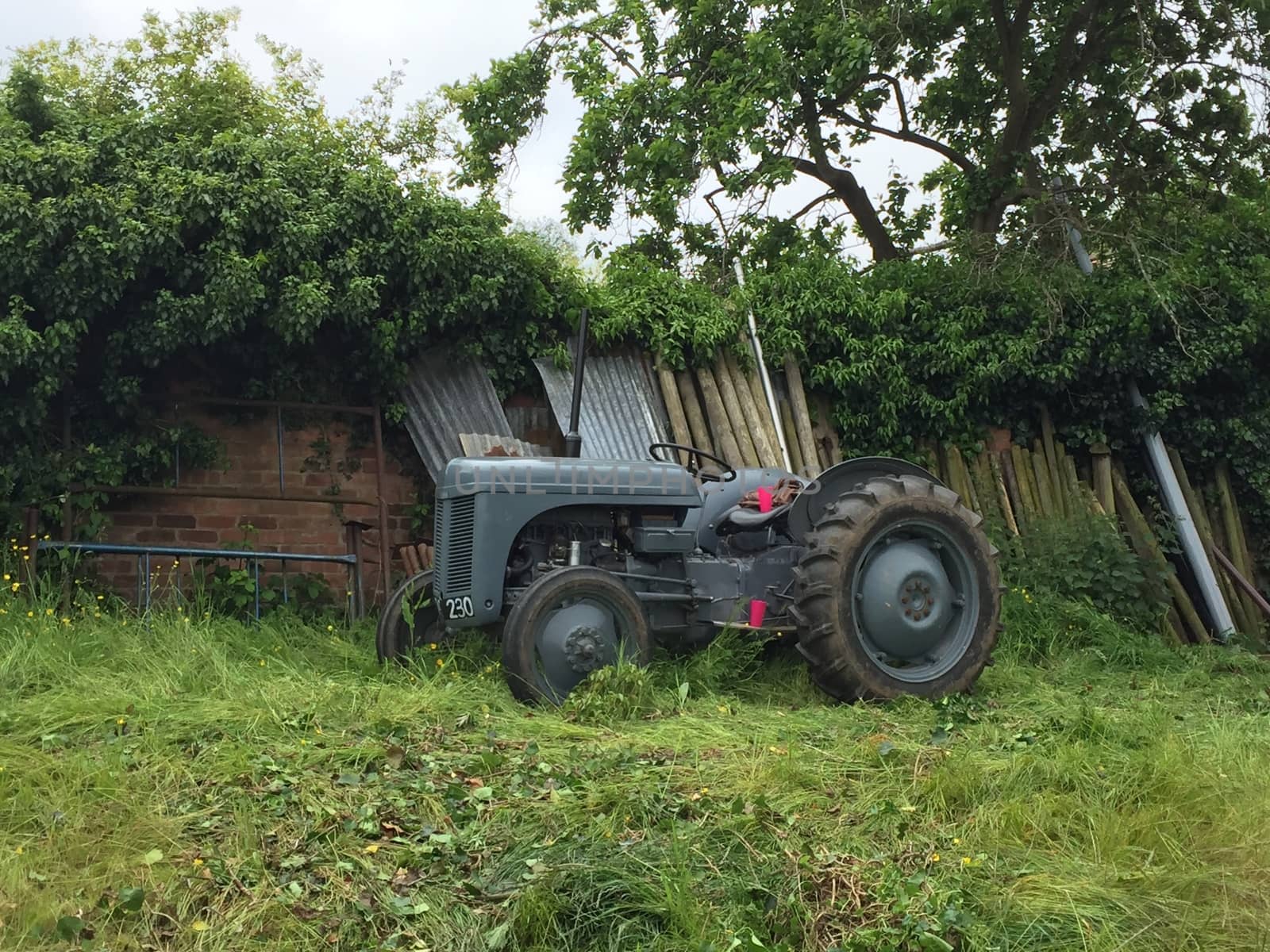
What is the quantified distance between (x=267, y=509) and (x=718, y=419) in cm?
303

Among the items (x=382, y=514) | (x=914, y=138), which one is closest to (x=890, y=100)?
(x=914, y=138)

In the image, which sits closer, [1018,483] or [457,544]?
[457,544]

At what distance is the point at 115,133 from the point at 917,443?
585 centimetres

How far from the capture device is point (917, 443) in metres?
8.57

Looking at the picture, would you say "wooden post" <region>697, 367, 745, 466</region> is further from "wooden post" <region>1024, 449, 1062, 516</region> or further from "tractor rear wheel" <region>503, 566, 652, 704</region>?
"tractor rear wheel" <region>503, 566, 652, 704</region>

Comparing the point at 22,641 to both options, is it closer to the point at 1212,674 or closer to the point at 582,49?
the point at 1212,674

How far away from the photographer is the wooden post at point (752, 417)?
7750 mm

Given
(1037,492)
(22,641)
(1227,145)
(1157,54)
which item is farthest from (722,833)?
(1227,145)

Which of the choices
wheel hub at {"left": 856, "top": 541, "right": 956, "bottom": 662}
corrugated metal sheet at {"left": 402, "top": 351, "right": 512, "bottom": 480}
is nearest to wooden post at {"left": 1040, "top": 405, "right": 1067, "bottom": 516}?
wheel hub at {"left": 856, "top": 541, "right": 956, "bottom": 662}

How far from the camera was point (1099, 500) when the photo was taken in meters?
8.77

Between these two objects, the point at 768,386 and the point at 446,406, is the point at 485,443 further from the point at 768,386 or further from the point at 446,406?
the point at 768,386

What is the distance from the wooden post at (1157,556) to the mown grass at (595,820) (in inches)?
149

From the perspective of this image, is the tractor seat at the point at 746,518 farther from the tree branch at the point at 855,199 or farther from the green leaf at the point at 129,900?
the tree branch at the point at 855,199

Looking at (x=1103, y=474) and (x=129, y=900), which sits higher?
(x=1103, y=474)
